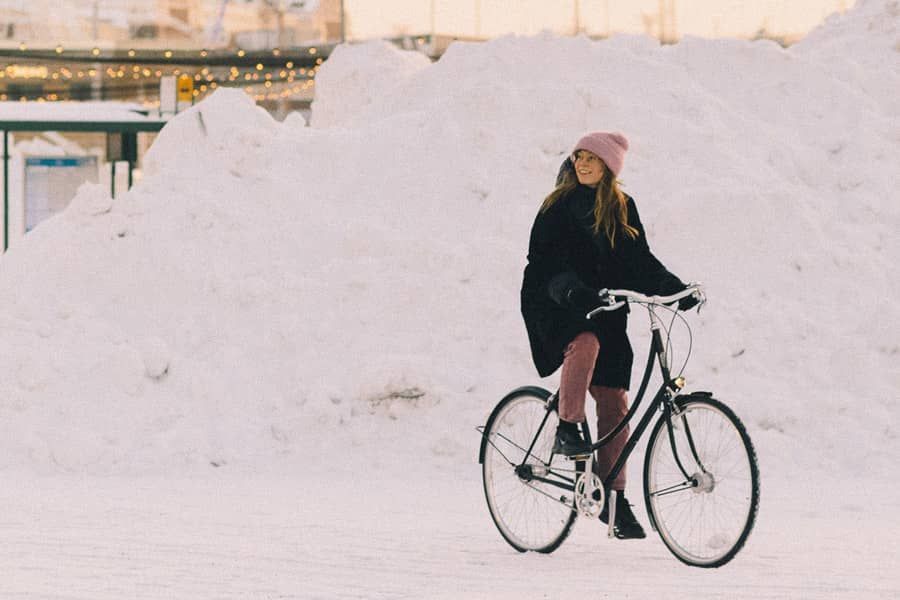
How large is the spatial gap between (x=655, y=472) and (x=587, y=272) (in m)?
0.83

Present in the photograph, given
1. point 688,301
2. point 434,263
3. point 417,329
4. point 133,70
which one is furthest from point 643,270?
point 133,70

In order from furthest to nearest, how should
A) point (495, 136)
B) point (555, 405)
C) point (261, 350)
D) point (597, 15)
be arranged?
point (597, 15) < point (495, 136) < point (261, 350) < point (555, 405)

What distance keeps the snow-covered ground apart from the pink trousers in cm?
41

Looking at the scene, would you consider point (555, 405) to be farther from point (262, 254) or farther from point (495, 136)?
point (495, 136)

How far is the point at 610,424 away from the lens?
6070 millimetres

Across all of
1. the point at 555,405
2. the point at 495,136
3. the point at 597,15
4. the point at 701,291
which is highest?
the point at 597,15

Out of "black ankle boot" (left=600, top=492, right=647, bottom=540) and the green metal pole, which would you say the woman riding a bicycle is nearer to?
"black ankle boot" (left=600, top=492, right=647, bottom=540)

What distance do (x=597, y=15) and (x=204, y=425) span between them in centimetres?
1320

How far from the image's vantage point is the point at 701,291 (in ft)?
19.2

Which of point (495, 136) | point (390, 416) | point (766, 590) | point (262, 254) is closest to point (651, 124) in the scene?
point (495, 136)

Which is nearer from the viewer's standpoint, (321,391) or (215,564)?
(215,564)

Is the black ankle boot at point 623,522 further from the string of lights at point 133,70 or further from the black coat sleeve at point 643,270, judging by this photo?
the string of lights at point 133,70

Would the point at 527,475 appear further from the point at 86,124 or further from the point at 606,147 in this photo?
the point at 86,124

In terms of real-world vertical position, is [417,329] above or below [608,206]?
below
